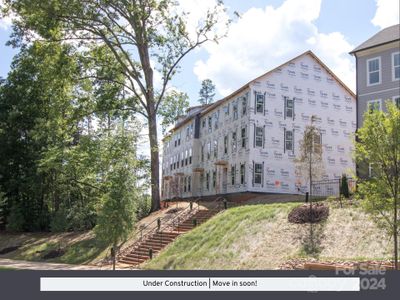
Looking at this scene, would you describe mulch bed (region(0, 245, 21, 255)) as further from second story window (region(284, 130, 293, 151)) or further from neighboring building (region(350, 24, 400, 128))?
neighboring building (region(350, 24, 400, 128))

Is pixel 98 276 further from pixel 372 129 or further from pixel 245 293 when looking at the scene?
pixel 372 129

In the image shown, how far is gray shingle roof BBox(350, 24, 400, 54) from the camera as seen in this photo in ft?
95.0

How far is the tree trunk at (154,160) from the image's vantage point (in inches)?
1298

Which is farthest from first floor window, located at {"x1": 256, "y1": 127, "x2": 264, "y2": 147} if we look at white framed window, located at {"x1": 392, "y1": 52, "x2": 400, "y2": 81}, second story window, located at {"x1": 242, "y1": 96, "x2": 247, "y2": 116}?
white framed window, located at {"x1": 392, "y1": 52, "x2": 400, "y2": 81}

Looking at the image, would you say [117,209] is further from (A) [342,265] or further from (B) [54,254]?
(B) [54,254]

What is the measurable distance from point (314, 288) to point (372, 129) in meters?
5.25

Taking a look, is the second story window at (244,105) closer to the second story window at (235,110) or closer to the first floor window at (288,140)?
the second story window at (235,110)

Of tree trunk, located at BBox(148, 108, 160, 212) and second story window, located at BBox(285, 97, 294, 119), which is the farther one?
second story window, located at BBox(285, 97, 294, 119)

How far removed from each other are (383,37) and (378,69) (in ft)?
7.11

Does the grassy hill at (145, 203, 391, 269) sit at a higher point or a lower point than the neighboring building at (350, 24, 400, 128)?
lower

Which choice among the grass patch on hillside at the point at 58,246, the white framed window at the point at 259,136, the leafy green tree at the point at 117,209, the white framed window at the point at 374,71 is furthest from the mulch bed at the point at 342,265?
the white framed window at the point at 259,136

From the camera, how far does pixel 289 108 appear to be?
36.8m

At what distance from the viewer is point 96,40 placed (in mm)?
34750

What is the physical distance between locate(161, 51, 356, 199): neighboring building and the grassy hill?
1143 cm
